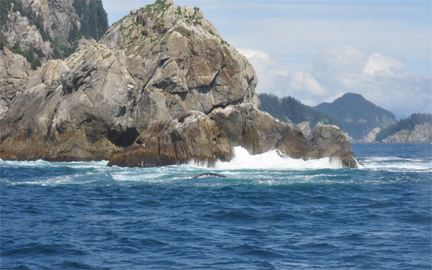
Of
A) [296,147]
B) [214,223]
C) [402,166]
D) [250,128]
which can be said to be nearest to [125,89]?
[250,128]

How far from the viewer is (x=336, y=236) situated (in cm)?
1691

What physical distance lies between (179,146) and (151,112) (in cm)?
1432

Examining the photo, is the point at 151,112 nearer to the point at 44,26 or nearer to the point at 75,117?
the point at 75,117

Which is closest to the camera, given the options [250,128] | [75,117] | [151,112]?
[75,117]


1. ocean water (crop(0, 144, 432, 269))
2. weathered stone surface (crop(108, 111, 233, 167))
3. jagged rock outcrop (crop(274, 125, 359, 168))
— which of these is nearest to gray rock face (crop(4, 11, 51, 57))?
weathered stone surface (crop(108, 111, 233, 167))

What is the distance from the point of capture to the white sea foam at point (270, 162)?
45.7 metres

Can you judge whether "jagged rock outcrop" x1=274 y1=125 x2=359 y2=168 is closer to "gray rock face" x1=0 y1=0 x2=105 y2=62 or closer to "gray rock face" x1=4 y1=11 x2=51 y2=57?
"gray rock face" x1=0 y1=0 x2=105 y2=62

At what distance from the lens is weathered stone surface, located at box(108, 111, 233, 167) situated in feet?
149

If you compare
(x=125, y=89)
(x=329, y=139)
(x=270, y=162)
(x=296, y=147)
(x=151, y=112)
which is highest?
(x=125, y=89)

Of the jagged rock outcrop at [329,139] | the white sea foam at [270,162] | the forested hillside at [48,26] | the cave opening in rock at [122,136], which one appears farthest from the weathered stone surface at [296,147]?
the forested hillside at [48,26]

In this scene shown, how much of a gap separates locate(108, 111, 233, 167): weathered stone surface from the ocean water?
447 inches

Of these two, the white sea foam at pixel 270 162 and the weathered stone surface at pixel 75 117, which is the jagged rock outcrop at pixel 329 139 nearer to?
the white sea foam at pixel 270 162

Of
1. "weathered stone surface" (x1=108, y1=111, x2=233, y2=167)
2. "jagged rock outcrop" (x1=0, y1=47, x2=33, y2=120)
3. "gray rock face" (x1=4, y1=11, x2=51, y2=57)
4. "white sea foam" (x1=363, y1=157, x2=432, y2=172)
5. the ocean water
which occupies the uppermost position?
"gray rock face" (x1=4, y1=11, x2=51, y2=57)

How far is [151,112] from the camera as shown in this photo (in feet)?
194
